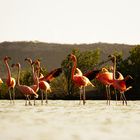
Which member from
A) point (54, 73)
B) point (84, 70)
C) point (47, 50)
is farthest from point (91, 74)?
point (47, 50)

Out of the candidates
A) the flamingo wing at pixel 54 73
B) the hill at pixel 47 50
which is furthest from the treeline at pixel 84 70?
the hill at pixel 47 50

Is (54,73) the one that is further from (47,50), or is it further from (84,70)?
(47,50)

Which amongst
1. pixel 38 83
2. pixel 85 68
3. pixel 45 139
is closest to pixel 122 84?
pixel 38 83

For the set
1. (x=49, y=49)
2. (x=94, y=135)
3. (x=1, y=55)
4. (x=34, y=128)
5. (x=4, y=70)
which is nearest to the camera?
(x=94, y=135)

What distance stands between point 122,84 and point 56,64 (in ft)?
311

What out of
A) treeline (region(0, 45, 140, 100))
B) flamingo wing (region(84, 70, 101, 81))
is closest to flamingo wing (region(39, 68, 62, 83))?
flamingo wing (region(84, 70, 101, 81))

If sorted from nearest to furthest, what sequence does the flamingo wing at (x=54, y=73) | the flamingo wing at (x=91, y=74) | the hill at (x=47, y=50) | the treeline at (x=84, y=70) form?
the flamingo wing at (x=54, y=73) → the flamingo wing at (x=91, y=74) → the treeline at (x=84, y=70) → the hill at (x=47, y=50)

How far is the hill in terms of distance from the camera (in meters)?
116

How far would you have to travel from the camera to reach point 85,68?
46969mm

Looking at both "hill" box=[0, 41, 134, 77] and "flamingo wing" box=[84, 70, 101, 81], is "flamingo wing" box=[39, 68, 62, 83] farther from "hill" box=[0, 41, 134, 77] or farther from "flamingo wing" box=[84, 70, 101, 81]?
"hill" box=[0, 41, 134, 77]

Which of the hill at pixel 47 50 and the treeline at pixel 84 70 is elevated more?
the hill at pixel 47 50

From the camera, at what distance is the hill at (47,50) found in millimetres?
116438

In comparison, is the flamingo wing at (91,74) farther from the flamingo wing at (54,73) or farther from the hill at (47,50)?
the hill at (47,50)

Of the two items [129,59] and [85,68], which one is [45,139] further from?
[85,68]
